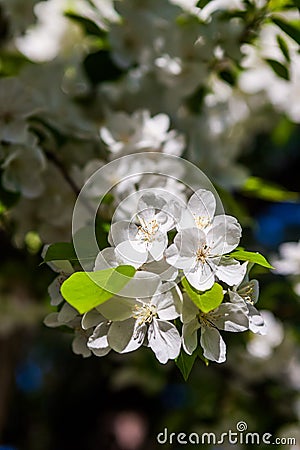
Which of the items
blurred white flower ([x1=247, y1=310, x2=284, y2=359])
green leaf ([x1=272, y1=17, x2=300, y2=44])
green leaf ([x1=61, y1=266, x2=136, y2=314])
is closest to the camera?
green leaf ([x1=61, y1=266, x2=136, y2=314])

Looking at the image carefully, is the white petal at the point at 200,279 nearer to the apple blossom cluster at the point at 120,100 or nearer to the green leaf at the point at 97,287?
the green leaf at the point at 97,287

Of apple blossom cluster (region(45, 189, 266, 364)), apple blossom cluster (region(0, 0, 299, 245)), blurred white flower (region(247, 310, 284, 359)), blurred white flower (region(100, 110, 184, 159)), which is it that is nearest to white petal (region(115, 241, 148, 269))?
apple blossom cluster (region(45, 189, 266, 364))

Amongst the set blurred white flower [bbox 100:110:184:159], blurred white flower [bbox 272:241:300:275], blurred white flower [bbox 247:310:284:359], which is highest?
blurred white flower [bbox 100:110:184:159]

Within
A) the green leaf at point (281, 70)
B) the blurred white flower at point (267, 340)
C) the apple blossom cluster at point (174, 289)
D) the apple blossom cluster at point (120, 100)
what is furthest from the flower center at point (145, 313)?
the blurred white flower at point (267, 340)

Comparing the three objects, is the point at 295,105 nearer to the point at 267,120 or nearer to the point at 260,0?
the point at 267,120

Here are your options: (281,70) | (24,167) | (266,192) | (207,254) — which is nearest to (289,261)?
(266,192)

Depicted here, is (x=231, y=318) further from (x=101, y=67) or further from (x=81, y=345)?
(x=101, y=67)

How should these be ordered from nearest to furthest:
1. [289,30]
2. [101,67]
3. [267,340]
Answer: [289,30] → [101,67] → [267,340]

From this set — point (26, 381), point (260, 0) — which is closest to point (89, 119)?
point (260, 0)

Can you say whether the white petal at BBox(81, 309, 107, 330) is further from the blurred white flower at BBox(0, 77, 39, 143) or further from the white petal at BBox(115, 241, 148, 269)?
the blurred white flower at BBox(0, 77, 39, 143)
